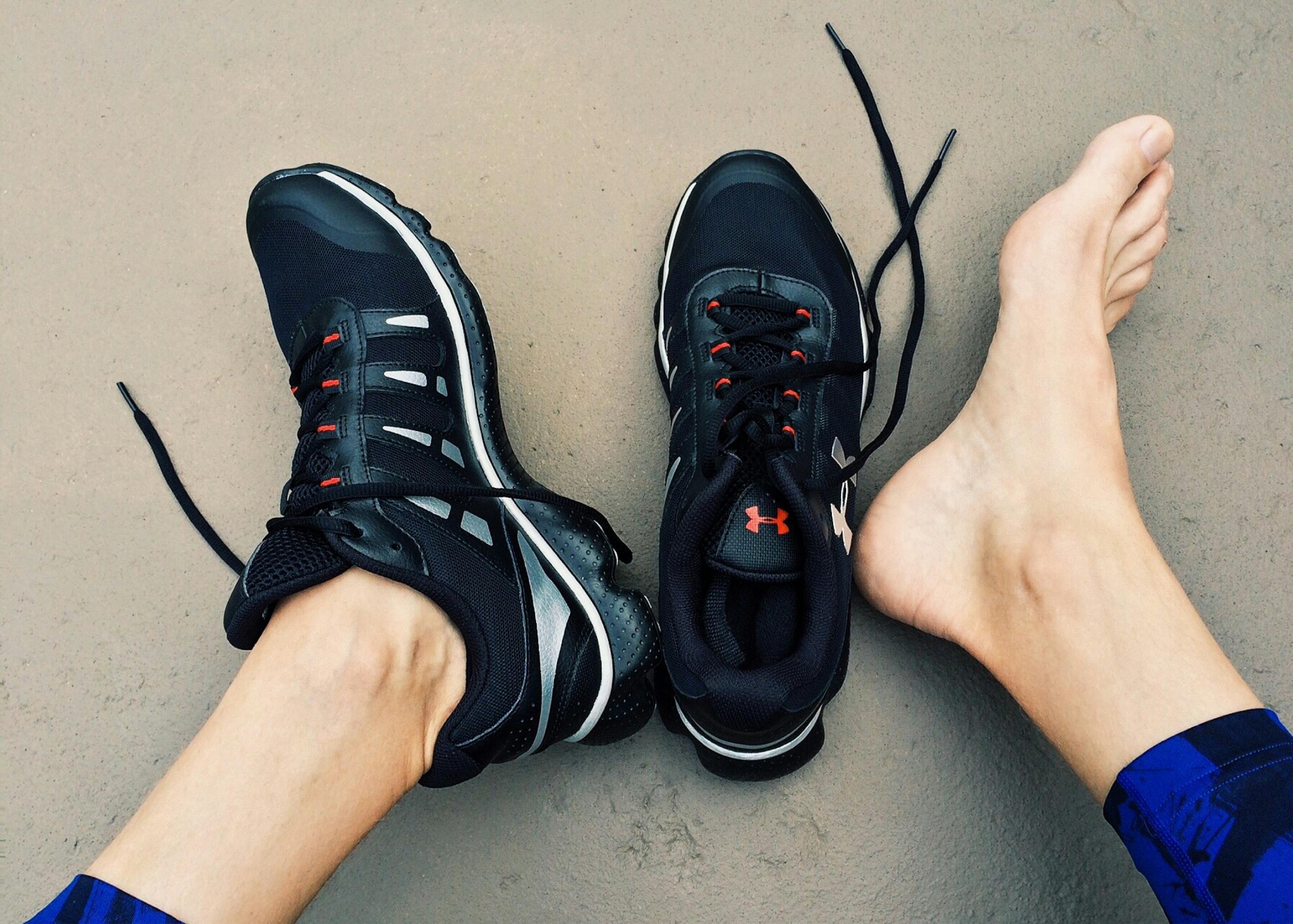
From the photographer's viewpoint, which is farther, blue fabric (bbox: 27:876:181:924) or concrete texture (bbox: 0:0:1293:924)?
concrete texture (bbox: 0:0:1293:924)

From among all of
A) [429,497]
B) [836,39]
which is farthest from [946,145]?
[429,497]

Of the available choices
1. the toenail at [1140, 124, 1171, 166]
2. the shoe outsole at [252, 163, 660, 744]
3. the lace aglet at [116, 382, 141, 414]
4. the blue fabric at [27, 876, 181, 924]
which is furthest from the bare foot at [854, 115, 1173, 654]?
the lace aglet at [116, 382, 141, 414]

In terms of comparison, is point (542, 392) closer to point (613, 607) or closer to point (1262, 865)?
point (613, 607)

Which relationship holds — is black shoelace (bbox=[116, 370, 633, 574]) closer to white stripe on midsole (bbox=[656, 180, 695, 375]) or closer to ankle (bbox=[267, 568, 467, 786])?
ankle (bbox=[267, 568, 467, 786])

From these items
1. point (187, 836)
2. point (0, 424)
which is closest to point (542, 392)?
point (187, 836)

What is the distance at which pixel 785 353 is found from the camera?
933 millimetres

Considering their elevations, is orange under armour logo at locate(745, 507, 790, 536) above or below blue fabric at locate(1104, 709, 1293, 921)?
above

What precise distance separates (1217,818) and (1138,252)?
2.01ft

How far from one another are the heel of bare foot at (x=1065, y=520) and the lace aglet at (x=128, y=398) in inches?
34.8

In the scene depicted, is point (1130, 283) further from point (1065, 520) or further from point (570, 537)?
point (570, 537)

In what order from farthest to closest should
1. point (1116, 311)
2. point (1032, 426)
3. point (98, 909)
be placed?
point (1116, 311) → point (1032, 426) → point (98, 909)

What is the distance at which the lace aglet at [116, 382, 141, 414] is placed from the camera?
1009 millimetres

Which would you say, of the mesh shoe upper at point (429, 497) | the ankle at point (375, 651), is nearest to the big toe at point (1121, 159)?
the mesh shoe upper at point (429, 497)

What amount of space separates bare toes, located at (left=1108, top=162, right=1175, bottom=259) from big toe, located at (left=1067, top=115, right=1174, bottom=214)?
23 millimetres
